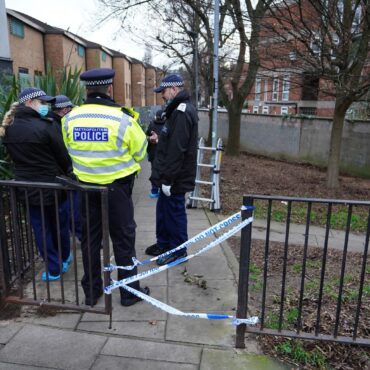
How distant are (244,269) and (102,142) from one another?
1428mm

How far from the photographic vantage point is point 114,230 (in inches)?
132

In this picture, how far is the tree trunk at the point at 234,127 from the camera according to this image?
49.3ft

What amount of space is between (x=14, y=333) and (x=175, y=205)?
2.00 meters

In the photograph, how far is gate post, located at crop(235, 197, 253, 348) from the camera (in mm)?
2748

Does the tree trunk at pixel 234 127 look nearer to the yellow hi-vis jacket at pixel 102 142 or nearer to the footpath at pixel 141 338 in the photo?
the footpath at pixel 141 338

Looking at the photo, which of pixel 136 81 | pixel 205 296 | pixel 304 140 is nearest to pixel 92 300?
pixel 205 296

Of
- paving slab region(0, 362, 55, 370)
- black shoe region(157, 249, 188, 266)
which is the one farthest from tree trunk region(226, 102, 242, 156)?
paving slab region(0, 362, 55, 370)

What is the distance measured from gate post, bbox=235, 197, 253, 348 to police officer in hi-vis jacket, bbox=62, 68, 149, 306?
1.02m

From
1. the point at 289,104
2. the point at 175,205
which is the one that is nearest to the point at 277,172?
the point at 175,205

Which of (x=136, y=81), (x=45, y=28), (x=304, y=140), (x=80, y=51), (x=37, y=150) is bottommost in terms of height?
(x=304, y=140)

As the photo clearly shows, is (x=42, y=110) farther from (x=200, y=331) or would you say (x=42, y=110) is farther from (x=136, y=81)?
(x=136, y=81)

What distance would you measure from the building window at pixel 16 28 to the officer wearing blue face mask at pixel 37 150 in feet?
59.4

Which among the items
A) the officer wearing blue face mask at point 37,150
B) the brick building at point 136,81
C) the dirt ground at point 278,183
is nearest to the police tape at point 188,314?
the officer wearing blue face mask at point 37,150

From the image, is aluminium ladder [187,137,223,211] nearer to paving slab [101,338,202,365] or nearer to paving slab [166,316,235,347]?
paving slab [166,316,235,347]
